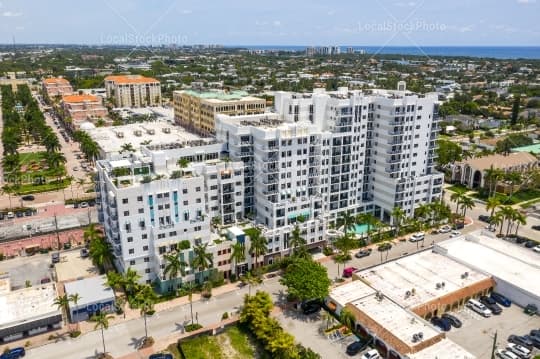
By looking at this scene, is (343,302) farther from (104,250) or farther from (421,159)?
(421,159)

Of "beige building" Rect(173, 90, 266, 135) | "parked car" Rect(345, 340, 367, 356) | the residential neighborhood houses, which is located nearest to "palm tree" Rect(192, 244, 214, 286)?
the residential neighborhood houses

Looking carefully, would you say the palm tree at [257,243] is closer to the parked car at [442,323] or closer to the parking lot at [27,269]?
the parked car at [442,323]

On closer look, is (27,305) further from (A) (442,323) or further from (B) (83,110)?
(B) (83,110)

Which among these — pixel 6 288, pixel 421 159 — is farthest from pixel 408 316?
pixel 6 288

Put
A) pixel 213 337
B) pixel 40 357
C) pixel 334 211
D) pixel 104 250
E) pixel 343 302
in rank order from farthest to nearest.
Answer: pixel 334 211 → pixel 104 250 → pixel 343 302 → pixel 213 337 → pixel 40 357

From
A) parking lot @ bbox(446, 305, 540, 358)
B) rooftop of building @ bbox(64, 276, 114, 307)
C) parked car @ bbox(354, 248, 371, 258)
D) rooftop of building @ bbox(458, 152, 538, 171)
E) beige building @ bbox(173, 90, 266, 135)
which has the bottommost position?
parking lot @ bbox(446, 305, 540, 358)

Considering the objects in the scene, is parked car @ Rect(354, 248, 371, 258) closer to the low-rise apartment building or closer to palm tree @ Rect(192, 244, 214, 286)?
palm tree @ Rect(192, 244, 214, 286)

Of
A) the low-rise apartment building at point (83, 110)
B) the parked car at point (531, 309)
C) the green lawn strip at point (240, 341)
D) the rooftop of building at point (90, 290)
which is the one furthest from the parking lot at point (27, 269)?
the low-rise apartment building at point (83, 110)
